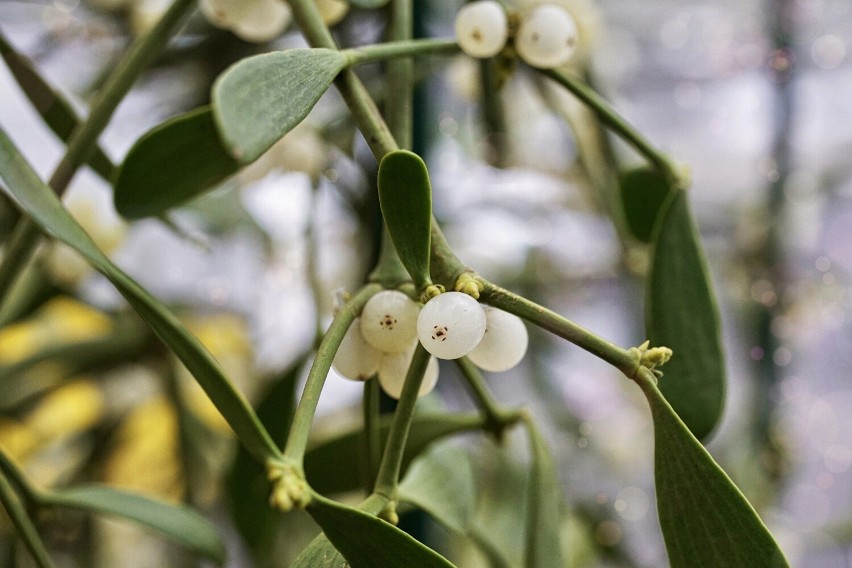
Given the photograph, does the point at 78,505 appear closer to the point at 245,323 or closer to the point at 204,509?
the point at 204,509

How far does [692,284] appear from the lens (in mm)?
298

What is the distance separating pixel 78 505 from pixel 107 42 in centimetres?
54

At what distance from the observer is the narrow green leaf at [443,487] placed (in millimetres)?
304

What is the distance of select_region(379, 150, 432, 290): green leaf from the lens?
0.65 ft

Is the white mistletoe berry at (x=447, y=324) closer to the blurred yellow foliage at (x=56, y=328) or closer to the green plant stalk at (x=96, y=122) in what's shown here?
the green plant stalk at (x=96, y=122)

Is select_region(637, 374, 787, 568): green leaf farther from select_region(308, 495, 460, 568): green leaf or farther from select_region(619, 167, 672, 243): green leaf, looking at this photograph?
select_region(619, 167, 672, 243): green leaf

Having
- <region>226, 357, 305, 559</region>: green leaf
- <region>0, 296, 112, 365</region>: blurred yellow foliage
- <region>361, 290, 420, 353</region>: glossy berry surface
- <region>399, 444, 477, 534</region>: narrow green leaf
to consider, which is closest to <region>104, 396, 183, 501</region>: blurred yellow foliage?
<region>0, 296, 112, 365</region>: blurred yellow foliage

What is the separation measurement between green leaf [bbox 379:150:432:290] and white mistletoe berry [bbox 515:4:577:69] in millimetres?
129

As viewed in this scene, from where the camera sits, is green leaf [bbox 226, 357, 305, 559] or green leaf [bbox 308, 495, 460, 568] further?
green leaf [bbox 226, 357, 305, 559]

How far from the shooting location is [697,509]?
0.74ft

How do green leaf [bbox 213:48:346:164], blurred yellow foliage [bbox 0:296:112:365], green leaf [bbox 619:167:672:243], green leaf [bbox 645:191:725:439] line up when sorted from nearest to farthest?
green leaf [bbox 213:48:346:164] → green leaf [bbox 645:191:725:439] → green leaf [bbox 619:167:672:243] → blurred yellow foliage [bbox 0:296:112:365]

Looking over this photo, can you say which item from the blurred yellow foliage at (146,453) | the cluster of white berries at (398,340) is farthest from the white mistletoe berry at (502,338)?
the blurred yellow foliage at (146,453)

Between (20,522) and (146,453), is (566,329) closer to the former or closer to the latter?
(20,522)

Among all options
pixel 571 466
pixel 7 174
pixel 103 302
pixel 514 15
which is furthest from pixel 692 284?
pixel 103 302
